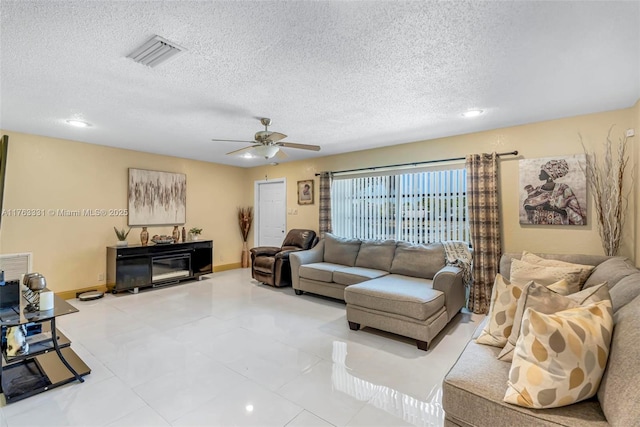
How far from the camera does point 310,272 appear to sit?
15.0ft

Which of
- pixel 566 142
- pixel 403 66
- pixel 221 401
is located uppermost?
pixel 403 66

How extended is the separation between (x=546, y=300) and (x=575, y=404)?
520mm

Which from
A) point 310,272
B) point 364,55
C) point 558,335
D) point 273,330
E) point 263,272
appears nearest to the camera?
point 558,335

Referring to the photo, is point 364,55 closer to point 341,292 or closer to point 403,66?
point 403,66

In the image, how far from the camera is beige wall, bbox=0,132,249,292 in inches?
161

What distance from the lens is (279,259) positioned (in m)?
5.11

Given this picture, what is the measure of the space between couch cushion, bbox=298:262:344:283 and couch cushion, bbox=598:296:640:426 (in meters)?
3.26

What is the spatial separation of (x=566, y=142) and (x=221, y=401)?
169 inches

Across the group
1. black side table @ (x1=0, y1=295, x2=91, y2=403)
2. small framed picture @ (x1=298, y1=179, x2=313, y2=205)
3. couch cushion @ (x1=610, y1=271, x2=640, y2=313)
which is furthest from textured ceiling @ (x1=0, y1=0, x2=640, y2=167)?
small framed picture @ (x1=298, y1=179, x2=313, y2=205)

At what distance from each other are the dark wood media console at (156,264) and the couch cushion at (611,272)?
18.5 ft

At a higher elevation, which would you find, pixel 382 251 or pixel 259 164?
pixel 259 164

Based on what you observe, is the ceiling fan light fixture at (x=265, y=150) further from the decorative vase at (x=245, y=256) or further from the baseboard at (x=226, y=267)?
the decorative vase at (x=245, y=256)

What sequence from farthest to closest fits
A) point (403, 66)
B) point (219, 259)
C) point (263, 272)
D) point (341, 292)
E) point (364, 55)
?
point (219, 259) → point (263, 272) → point (341, 292) → point (403, 66) → point (364, 55)

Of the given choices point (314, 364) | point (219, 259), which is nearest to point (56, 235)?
point (219, 259)
